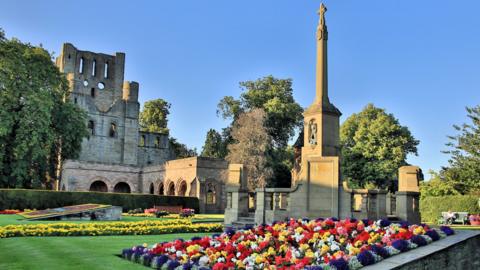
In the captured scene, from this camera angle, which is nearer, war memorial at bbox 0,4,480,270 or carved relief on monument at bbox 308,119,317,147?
war memorial at bbox 0,4,480,270

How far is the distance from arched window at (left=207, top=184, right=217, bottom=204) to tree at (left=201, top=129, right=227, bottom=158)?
27.7 feet

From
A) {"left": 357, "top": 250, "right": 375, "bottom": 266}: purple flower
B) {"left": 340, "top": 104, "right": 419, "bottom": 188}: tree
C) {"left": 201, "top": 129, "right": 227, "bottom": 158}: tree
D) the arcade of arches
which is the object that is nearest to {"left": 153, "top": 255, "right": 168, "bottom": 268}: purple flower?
{"left": 357, "top": 250, "right": 375, "bottom": 266}: purple flower

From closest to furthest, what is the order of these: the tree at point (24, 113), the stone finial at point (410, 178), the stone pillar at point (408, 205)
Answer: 1. the stone pillar at point (408, 205)
2. the stone finial at point (410, 178)
3. the tree at point (24, 113)

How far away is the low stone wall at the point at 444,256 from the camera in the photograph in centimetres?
707

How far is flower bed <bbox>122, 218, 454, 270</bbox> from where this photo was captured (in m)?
7.58

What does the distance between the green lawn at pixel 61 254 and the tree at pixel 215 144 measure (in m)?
38.6

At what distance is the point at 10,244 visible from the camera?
11.4 m

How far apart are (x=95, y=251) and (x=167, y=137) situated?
52289 millimetres

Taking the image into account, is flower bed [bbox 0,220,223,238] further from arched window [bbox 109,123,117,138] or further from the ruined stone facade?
arched window [bbox 109,123,117,138]

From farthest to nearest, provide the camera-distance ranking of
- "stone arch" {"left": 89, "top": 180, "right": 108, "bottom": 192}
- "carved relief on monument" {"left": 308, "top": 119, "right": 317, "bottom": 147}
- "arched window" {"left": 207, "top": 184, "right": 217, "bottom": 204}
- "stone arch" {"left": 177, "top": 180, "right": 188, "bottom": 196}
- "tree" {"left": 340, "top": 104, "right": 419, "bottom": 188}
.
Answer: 1. "stone arch" {"left": 89, "top": 180, "right": 108, "bottom": 192}
2. "tree" {"left": 340, "top": 104, "right": 419, "bottom": 188}
3. "stone arch" {"left": 177, "top": 180, "right": 188, "bottom": 196}
4. "arched window" {"left": 207, "top": 184, "right": 217, "bottom": 204}
5. "carved relief on monument" {"left": 308, "top": 119, "right": 317, "bottom": 147}

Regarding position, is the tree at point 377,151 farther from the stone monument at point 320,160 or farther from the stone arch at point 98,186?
the stone monument at point 320,160

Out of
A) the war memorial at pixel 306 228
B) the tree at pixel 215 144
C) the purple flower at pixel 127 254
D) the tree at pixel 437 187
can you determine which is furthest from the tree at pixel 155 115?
the purple flower at pixel 127 254

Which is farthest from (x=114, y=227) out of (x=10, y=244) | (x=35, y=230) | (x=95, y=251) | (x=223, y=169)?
(x=223, y=169)

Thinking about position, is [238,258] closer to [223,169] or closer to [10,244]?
[10,244]
